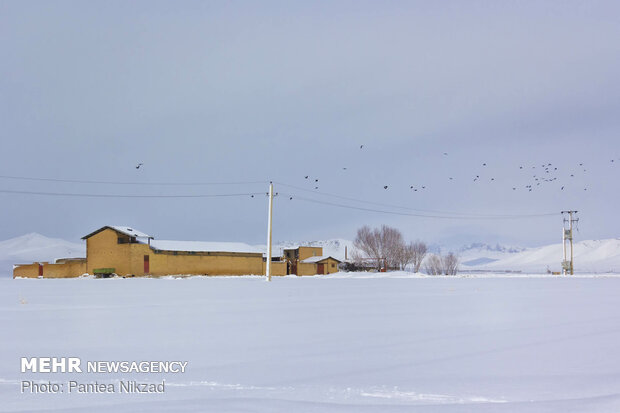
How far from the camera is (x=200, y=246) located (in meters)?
72.4

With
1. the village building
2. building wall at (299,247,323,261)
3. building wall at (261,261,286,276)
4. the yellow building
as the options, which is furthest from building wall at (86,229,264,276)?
building wall at (299,247,323,261)

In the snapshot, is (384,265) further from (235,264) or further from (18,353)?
(18,353)

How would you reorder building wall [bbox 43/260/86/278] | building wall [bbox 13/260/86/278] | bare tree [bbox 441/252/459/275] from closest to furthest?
building wall [bbox 13/260/86/278] < building wall [bbox 43/260/86/278] < bare tree [bbox 441/252/459/275]

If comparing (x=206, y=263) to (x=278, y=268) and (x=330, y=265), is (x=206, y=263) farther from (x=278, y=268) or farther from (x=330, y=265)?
(x=330, y=265)

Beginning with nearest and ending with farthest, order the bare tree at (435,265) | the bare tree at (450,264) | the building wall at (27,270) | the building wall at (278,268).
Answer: the building wall at (27,270), the building wall at (278,268), the bare tree at (450,264), the bare tree at (435,265)

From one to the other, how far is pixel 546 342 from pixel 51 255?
466 ft

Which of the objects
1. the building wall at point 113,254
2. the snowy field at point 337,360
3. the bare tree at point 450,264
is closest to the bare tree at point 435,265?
the bare tree at point 450,264

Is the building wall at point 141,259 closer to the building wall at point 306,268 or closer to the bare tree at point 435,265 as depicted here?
the building wall at point 306,268

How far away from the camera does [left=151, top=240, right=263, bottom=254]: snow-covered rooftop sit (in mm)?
69625

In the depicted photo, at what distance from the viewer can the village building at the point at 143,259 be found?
210 feet

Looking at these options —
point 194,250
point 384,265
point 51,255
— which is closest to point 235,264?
point 194,250

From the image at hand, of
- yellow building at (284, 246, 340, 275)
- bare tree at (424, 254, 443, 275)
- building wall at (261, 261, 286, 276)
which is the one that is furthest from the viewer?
bare tree at (424, 254, 443, 275)

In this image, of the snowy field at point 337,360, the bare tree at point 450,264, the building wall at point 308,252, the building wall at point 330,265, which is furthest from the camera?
the bare tree at point 450,264

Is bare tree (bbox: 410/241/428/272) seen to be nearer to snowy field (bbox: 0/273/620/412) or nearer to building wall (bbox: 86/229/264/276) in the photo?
building wall (bbox: 86/229/264/276)
